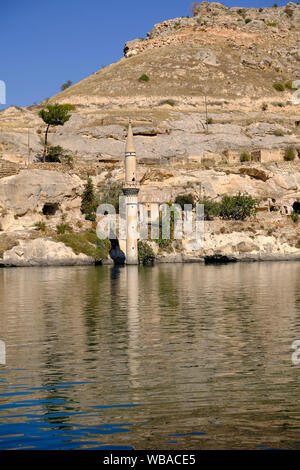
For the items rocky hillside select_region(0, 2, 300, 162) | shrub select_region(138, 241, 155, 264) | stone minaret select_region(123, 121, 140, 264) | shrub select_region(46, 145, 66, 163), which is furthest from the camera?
rocky hillside select_region(0, 2, 300, 162)

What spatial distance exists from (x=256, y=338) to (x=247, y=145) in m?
58.8

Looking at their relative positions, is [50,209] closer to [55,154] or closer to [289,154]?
[55,154]

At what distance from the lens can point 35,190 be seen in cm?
Answer: 5912

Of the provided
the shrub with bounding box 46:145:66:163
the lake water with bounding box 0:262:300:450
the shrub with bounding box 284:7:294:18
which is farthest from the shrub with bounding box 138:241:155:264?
the shrub with bounding box 284:7:294:18

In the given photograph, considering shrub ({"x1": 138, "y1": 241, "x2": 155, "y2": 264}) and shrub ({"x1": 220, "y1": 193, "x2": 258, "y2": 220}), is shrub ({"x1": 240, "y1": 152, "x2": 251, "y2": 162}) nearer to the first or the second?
shrub ({"x1": 220, "y1": 193, "x2": 258, "y2": 220})

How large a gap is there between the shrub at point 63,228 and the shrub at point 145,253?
5758 mm

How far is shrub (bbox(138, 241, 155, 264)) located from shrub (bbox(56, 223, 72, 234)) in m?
5.76

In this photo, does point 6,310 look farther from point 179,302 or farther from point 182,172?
point 182,172

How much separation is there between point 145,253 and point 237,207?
10.2 meters

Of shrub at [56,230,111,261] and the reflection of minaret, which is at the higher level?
shrub at [56,230,111,261]

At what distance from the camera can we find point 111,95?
89.9 metres

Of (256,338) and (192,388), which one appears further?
(256,338)

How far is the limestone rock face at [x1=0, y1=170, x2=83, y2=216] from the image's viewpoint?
5788cm

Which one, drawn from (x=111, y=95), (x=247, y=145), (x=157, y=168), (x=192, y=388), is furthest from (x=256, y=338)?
(x=111, y=95)
